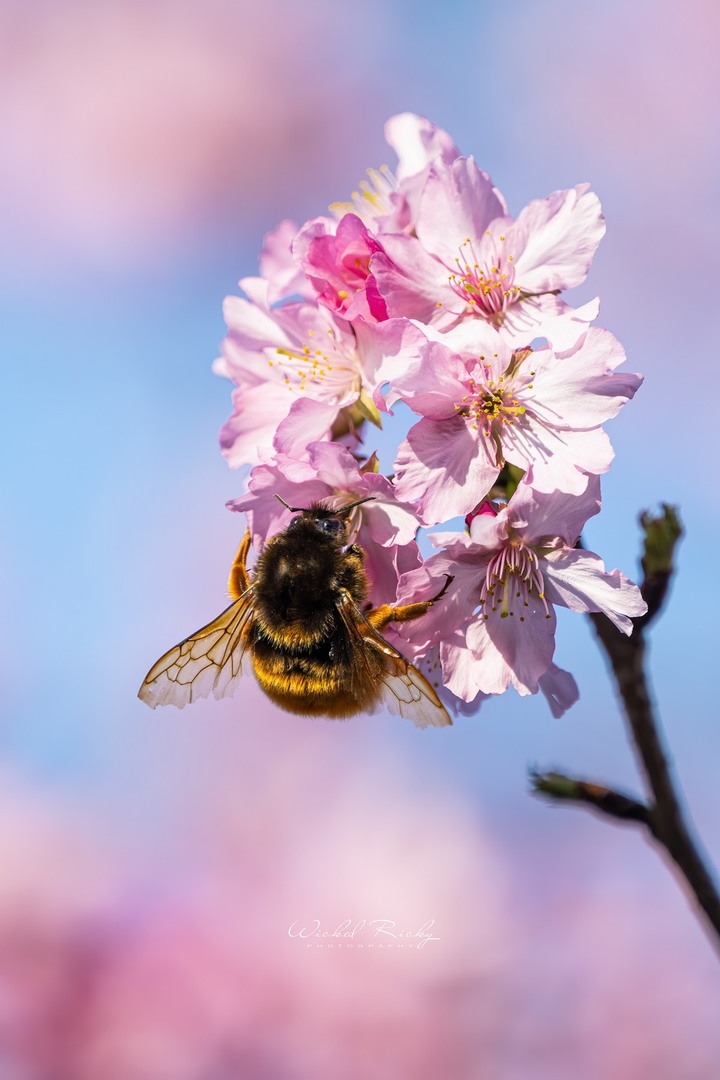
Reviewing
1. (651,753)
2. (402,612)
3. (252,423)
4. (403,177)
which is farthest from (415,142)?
(651,753)

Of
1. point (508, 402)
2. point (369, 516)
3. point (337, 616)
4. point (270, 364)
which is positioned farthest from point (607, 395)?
point (270, 364)

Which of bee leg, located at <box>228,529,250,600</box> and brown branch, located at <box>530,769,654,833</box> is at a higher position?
bee leg, located at <box>228,529,250,600</box>

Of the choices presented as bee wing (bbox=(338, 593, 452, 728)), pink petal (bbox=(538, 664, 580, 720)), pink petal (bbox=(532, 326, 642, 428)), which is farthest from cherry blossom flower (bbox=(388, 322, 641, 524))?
pink petal (bbox=(538, 664, 580, 720))

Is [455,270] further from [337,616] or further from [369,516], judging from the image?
[337,616]

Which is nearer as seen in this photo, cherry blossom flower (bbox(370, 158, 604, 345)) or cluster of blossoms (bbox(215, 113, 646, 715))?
cluster of blossoms (bbox(215, 113, 646, 715))

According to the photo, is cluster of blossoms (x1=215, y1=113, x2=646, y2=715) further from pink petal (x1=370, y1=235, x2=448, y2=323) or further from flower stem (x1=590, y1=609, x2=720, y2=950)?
flower stem (x1=590, y1=609, x2=720, y2=950)

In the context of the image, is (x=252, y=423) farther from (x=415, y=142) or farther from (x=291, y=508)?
(x=415, y=142)
